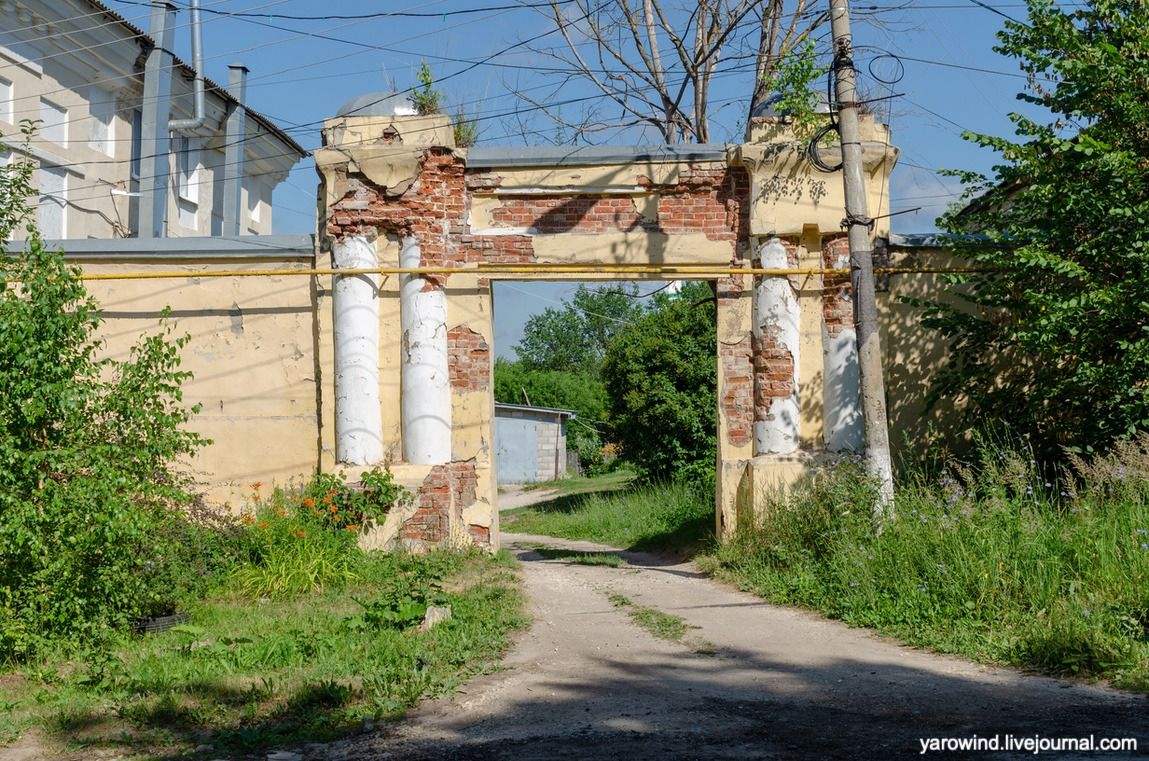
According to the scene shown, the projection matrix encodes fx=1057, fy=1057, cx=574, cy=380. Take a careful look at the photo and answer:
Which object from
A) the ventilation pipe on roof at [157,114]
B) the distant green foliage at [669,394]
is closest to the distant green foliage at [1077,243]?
the distant green foliage at [669,394]

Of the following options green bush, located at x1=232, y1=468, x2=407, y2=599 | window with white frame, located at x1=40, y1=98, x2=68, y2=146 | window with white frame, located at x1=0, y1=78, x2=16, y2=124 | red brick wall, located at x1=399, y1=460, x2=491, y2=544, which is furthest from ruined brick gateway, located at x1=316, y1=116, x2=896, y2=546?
window with white frame, located at x1=40, y1=98, x2=68, y2=146

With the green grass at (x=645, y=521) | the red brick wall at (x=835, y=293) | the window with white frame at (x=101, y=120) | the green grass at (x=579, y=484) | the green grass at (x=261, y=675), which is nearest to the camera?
the green grass at (x=261, y=675)

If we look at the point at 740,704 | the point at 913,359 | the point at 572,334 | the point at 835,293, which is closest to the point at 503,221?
the point at 835,293

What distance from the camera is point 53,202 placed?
66.7ft

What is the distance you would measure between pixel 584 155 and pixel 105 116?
15.0 metres

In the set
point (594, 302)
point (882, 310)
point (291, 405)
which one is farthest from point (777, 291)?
point (594, 302)

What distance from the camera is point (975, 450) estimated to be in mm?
10430

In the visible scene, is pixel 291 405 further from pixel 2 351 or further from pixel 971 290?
pixel 971 290

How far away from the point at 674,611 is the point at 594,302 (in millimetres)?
59372

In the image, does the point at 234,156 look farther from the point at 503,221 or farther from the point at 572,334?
the point at 572,334

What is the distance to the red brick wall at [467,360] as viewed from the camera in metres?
10.9

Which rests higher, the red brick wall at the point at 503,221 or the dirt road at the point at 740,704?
the red brick wall at the point at 503,221

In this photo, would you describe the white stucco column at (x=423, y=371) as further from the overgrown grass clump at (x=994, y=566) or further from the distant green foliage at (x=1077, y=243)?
the distant green foliage at (x=1077, y=243)

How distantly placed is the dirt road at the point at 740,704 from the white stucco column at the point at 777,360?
3136mm
